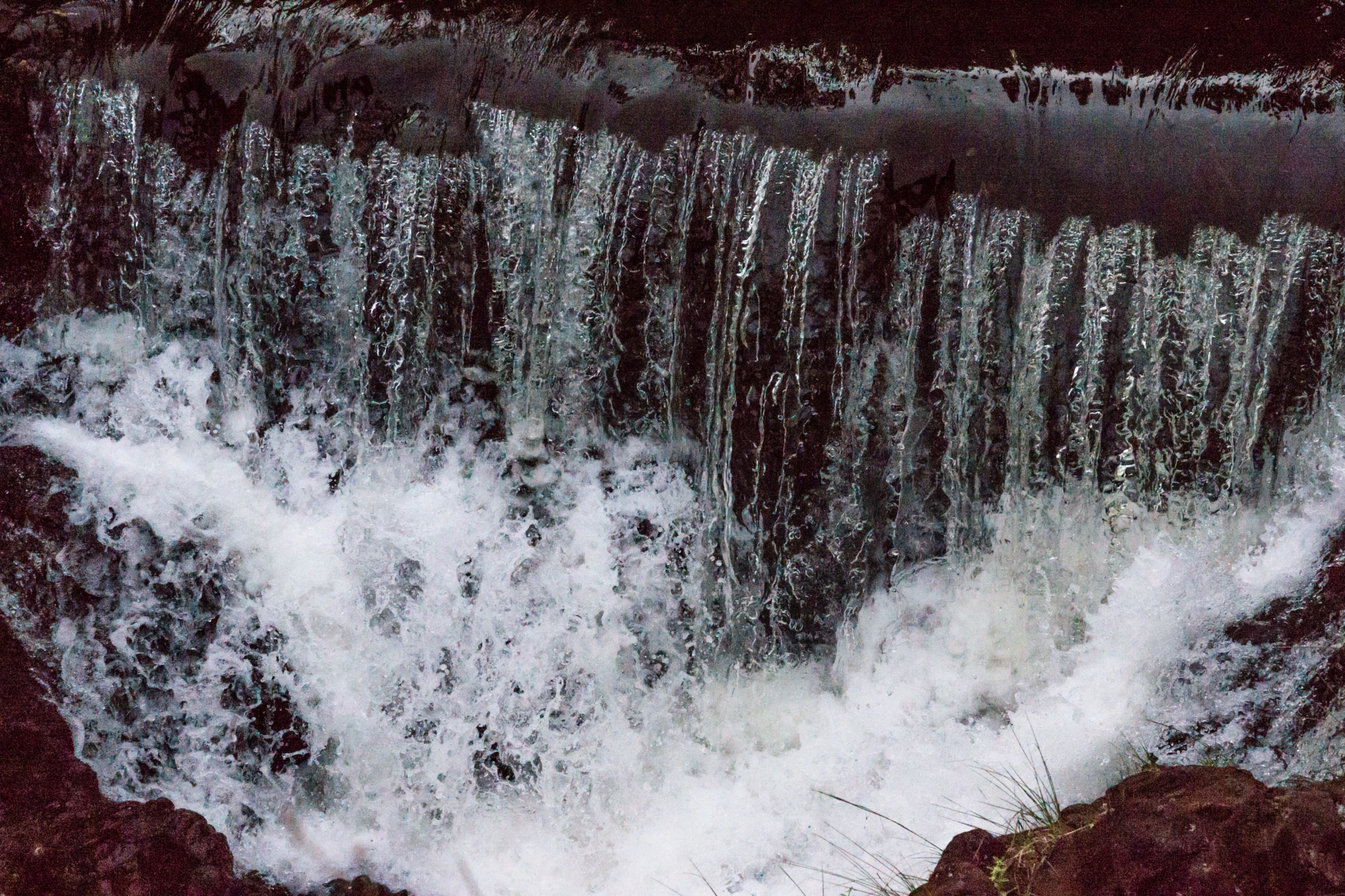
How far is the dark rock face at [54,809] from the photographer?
128 inches

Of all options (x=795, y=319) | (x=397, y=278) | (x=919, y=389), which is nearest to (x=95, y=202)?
(x=397, y=278)

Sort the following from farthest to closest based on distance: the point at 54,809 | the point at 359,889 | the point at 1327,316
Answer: the point at 359,889 < the point at 54,809 < the point at 1327,316

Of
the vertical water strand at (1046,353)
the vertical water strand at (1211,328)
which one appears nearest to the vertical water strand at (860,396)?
the vertical water strand at (1046,353)

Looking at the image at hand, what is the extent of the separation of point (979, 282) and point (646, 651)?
161 centimetres

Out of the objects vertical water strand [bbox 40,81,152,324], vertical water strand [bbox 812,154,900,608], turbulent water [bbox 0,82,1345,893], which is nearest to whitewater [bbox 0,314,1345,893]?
turbulent water [bbox 0,82,1345,893]

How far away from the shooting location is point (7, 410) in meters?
3.63

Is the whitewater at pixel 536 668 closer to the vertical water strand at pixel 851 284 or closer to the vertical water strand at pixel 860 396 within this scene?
the vertical water strand at pixel 860 396

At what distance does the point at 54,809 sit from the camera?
340 centimetres

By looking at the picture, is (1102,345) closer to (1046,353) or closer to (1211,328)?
(1046,353)

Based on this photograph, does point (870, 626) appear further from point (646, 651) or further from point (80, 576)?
point (80, 576)

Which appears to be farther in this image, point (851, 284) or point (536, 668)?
point (536, 668)

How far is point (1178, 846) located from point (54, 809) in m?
3.36

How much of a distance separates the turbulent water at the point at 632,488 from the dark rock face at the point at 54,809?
103 mm

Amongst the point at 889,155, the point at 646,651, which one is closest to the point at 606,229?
the point at 889,155
